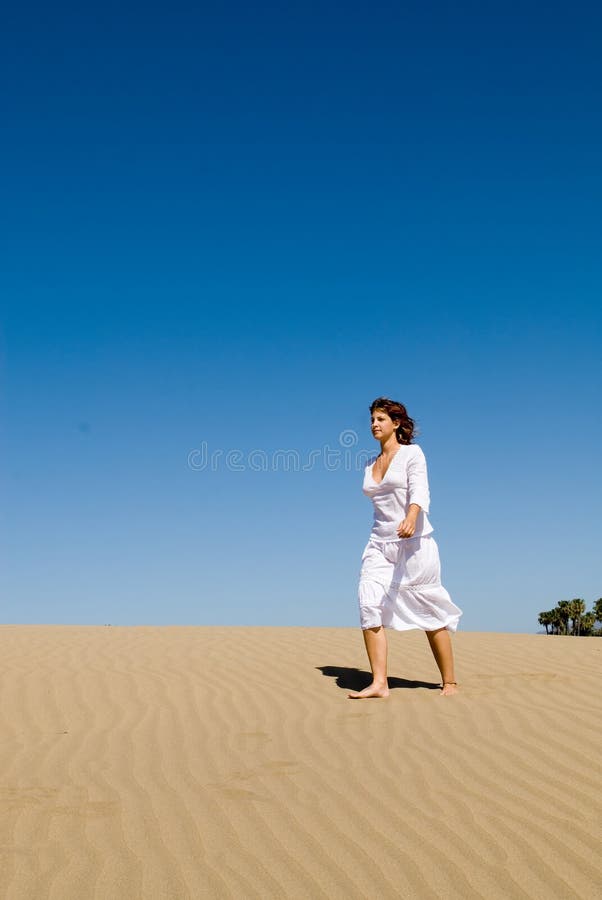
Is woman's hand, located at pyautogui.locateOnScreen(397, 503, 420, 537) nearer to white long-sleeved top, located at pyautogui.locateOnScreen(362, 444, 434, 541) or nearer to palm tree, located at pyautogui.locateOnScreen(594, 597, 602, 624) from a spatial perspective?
white long-sleeved top, located at pyautogui.locateOnScreen(362, 444, 434, 541)

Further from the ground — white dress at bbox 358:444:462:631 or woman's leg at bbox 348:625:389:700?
white dress at bbox 358:444:462:631

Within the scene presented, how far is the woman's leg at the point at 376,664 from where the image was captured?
602 centimetres

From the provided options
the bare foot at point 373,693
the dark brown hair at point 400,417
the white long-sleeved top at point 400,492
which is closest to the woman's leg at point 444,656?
the bare foot at point 373,693

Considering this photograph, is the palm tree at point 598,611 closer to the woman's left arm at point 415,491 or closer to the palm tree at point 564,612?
the palm tree at point 564,612

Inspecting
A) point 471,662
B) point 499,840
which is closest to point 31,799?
point 499,840

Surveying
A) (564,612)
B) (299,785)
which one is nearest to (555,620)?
(564,612)

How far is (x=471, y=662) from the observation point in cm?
805

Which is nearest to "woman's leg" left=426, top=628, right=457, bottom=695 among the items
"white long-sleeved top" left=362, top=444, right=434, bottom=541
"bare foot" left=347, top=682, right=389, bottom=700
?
"bare foot" left=347, top=682, right=389, bottom=700

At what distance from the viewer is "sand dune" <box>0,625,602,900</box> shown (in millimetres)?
3029

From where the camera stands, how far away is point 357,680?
22.9 ft

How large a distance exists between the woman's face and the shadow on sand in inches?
75.0

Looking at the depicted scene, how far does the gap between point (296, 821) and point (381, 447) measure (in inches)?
133

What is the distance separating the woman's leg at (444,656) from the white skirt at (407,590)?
63mm

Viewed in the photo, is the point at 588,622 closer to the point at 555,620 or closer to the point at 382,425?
the point at 555,620
